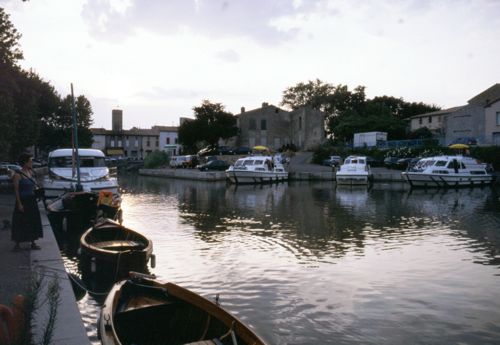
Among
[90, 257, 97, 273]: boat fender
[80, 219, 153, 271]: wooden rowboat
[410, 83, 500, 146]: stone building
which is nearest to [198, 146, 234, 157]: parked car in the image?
[410, 83, 500, 146]: stone building

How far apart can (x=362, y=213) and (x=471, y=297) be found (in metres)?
13.6

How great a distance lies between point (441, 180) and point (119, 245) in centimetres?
3362

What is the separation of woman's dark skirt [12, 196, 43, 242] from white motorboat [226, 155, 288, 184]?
34755mm

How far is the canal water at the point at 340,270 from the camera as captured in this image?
836 centimetres

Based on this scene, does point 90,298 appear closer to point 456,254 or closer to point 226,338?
point 226,338

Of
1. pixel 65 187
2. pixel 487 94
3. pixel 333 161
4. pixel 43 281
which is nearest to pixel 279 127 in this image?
pixel 333 161

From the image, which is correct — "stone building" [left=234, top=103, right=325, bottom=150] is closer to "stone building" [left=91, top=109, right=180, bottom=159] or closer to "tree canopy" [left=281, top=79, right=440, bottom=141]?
"tree canopy" [left=281, top=79, right=440, bottom=141]

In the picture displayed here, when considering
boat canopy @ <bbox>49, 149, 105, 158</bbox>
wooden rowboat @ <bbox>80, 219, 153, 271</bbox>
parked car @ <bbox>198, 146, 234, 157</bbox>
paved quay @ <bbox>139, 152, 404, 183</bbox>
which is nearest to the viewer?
wooden rowboat @ <bbox>80, 219, 153, 271</bbox>

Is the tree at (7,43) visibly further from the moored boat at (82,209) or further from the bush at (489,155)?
the bush at (489,155)

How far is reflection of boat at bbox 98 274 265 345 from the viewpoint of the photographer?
18.7 ft

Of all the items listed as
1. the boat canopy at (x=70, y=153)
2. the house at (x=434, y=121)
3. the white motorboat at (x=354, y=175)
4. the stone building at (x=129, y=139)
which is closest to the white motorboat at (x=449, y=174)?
the white motorboat at (x=354, y=175)

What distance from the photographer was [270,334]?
801 cm

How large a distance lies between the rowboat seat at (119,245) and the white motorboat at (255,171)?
111ft

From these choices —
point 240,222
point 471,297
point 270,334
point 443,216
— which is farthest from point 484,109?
point 270,334
